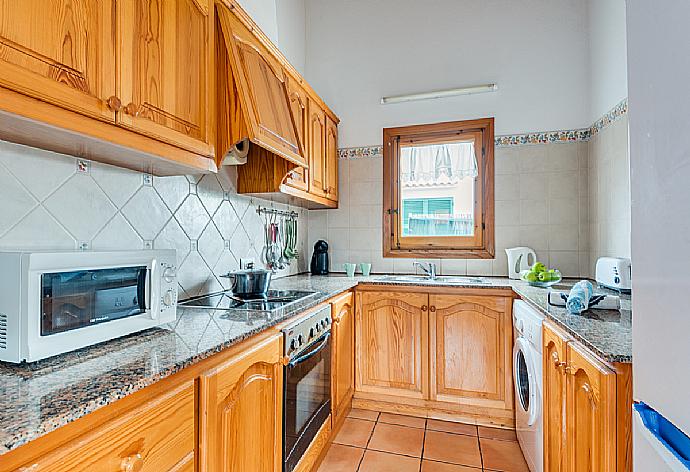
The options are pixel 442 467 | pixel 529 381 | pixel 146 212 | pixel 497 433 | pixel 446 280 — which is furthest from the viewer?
pixel 446 280

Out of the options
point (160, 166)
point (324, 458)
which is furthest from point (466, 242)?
point (160, 166)

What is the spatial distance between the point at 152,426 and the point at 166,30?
118cm

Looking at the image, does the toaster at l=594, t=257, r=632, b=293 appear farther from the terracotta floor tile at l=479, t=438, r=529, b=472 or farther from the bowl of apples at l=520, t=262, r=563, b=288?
the terracotta floor tile at l=479, t=438, r=529, b=472

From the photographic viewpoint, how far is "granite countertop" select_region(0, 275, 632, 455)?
64cm

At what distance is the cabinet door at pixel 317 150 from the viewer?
Answer: 258cm

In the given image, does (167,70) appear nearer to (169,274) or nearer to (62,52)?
(62,52)

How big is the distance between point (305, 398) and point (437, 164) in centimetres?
204

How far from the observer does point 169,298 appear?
4.00ft

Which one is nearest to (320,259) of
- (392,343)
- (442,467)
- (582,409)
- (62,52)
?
(392,343)

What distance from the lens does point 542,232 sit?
9.15ft

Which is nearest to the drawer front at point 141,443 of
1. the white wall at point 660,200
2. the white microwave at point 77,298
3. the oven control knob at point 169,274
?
the white microwave at point 77,298

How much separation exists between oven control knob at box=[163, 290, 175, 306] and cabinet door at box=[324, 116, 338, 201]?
1.79m

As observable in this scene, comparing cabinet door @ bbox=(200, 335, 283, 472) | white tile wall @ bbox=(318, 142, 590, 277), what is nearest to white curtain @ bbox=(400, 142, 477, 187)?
white tile wall @ bbox=(318, 142, 590, 277)

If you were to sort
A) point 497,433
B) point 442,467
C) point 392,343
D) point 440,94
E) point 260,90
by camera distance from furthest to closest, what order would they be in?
point 440,94, point 392,343, point 497,433, point 442,467, point 260,90
